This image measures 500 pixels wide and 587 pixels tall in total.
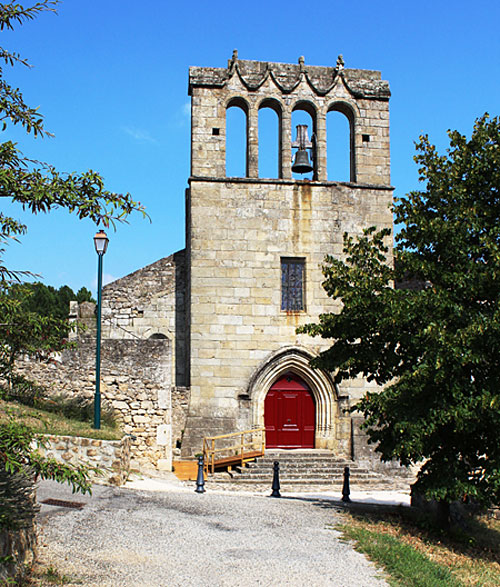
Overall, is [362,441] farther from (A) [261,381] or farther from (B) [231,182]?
(B) [231,182]

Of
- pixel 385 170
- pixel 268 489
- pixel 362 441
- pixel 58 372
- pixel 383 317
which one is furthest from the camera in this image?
pixel 385 170

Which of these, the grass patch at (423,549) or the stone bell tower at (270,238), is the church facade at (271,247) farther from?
the grass patch at (423,549)

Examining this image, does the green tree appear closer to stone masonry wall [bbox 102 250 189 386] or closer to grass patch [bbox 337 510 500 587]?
grass patch [bbox 337 510 500 587]

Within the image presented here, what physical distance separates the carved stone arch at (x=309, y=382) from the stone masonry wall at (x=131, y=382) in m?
2.57

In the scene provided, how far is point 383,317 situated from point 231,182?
28.1 ft

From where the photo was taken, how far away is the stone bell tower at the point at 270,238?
1758 cm

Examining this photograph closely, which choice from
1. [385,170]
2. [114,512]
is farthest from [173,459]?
[385,170]

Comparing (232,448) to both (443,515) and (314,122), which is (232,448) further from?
(314,122)

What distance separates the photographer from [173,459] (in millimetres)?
17266

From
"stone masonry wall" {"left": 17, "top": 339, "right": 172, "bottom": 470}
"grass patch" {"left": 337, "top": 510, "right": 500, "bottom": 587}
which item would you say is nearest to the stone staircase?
"stone masonry wall" {"left": 17, "top": 339, "right": 172, "bottom": 470}

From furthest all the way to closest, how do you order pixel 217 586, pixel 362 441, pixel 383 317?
pixel 362 441, pixel 383 317, pixel 217 586

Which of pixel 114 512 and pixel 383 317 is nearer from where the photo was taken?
pixel 114 512

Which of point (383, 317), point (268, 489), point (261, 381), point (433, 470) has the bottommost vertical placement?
point (268, 489)

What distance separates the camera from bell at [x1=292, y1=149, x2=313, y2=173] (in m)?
18.4
